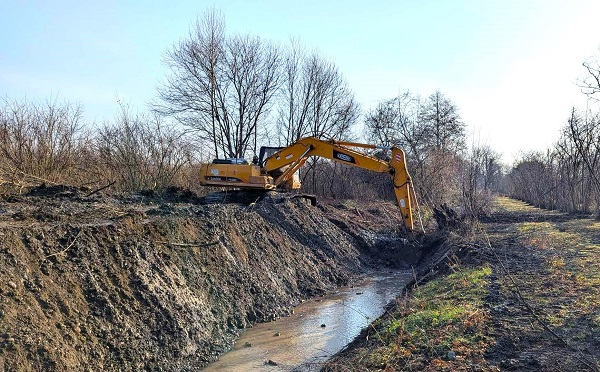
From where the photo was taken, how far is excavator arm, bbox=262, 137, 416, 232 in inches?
590

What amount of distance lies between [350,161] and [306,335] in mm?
7681

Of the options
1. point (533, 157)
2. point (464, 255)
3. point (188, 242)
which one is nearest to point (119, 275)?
point (188, 242)

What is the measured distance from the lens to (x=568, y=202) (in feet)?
83.6

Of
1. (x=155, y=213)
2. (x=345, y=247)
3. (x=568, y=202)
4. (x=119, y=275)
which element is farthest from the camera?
(x=568, y=202)

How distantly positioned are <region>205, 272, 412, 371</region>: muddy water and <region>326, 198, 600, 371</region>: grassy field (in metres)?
1.03

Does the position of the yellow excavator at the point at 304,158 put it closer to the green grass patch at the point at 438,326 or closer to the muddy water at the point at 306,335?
the muddy water at the point at 306,335

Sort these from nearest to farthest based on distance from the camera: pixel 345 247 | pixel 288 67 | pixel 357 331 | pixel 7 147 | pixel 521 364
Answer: pixel 521 364, pixel 357 331, pixel 7 147, pixel 345 247, pixel 288 67

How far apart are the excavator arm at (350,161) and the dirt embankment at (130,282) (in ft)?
10.9

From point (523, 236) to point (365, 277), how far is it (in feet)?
17.3

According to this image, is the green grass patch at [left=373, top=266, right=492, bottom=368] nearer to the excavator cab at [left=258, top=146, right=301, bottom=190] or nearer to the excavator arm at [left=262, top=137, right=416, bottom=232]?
the excavator arm at [left=262, top=137, right=416, bottom=232]

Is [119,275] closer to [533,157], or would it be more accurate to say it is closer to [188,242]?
[188,242]

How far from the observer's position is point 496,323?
21.3 ft

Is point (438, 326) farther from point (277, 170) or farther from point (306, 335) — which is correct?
point (277, 170)

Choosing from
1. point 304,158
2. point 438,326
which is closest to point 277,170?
point 304,158
